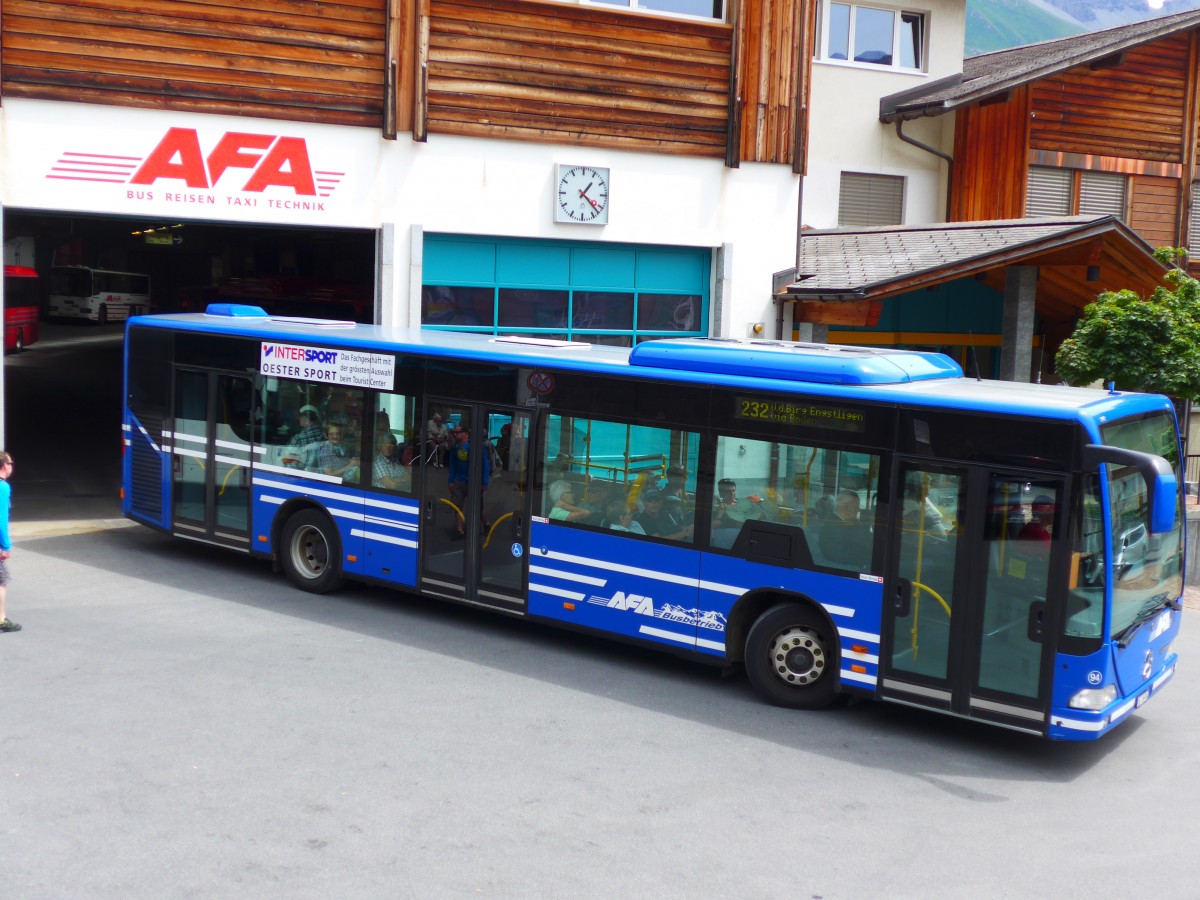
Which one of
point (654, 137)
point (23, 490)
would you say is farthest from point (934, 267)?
point (23, 490)

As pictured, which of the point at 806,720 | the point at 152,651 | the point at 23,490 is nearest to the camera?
the point at 806,720

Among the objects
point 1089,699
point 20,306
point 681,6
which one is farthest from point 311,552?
point 20,306

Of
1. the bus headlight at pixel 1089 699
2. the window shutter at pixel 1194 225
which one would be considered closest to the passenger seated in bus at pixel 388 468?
the bus headlight at pixel 1089 699

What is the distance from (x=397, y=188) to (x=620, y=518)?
329 inches

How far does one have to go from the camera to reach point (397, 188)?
17359 millimetres

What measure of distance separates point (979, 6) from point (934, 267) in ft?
613

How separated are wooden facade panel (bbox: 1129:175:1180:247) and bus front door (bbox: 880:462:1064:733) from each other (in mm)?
19628

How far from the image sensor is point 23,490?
18.4 metres

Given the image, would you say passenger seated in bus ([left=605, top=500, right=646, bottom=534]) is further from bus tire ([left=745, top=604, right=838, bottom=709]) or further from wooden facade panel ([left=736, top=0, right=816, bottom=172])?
wooden facade panel ([left=736, top=0, right=816, bottom=172])

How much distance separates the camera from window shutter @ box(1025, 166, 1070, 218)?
25.2 m

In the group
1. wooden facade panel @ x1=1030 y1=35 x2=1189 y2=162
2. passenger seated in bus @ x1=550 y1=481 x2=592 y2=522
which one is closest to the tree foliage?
passenger seated in bus @ x1=550 y1=481 x2=592 y2=522

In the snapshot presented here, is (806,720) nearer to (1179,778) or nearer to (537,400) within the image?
(1179,778)

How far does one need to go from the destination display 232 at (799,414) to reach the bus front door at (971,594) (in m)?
0.52

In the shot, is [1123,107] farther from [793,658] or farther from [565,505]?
[793,658]
